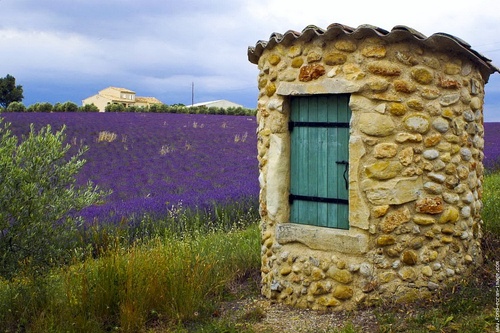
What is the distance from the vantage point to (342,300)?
5371mm

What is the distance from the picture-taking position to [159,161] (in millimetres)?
15250

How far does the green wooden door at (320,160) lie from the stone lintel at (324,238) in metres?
0.16

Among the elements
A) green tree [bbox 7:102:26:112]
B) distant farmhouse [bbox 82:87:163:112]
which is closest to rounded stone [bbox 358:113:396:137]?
green tree [bbox 7:102:26:112]

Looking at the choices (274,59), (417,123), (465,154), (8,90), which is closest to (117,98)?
(8,90)

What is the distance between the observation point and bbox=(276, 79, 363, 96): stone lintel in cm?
523

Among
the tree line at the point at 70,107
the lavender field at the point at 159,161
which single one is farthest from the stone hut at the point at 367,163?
the tree line at the point at 70,107

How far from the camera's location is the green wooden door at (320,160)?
5449 mm

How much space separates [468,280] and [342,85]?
237 centimetres

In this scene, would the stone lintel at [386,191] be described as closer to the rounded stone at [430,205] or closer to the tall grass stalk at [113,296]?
the rounded stone at [430,205]

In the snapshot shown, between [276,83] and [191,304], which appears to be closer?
[191,304]

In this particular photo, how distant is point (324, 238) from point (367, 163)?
845mm

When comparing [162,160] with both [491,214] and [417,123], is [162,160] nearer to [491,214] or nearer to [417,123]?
[491,214]

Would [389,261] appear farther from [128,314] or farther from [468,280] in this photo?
[128,314]

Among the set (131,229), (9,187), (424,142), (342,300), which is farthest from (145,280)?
(131,229)
